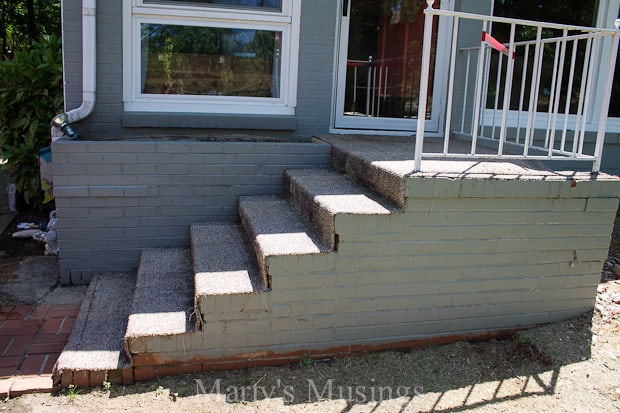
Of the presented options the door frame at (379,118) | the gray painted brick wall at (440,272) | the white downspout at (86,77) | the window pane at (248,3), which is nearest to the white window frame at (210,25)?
the window pane at (248,3)

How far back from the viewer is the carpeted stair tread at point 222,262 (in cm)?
268

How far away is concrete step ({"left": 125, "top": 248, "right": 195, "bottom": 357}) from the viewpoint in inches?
102

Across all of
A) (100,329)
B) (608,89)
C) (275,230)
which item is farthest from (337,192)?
(608,89)

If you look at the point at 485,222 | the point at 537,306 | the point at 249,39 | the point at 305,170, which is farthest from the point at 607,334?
the point at 249,39

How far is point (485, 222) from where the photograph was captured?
295 centimetres

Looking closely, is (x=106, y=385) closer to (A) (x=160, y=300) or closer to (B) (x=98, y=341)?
(B) (x=98, y=341)

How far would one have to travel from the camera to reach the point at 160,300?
2908mm

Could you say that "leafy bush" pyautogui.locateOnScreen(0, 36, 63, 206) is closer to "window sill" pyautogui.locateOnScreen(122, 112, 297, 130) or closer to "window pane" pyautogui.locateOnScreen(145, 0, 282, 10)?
"window sill" pyautogui.locateOnScreen(122, 112, 297, 130)

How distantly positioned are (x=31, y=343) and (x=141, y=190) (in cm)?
120

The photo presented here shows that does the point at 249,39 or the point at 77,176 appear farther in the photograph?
the point at 249,39

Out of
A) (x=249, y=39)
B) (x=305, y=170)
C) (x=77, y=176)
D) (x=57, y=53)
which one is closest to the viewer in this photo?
(x=77, y=176)

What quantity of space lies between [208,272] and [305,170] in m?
1.33

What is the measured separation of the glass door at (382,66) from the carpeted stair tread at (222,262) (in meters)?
1.80

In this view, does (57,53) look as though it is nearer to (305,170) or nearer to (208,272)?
(305,170)
